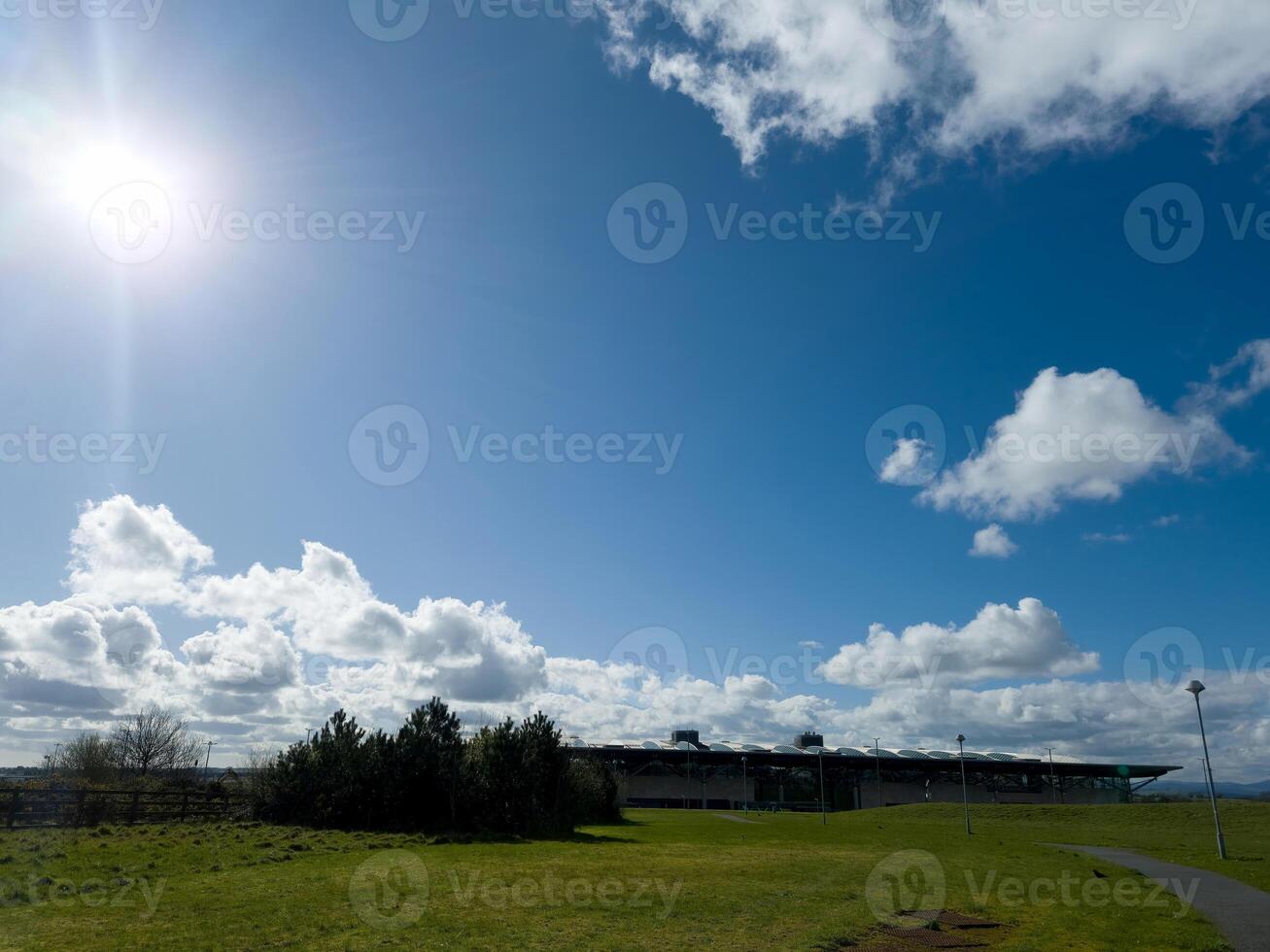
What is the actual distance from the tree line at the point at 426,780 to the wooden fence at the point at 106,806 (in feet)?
6.38

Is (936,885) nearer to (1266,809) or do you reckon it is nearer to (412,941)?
(412,941)

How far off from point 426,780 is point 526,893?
24444 mm

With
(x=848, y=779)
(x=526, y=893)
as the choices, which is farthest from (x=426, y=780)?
(x=848, y=779)

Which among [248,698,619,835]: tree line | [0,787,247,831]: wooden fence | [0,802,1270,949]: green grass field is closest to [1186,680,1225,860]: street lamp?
[0,802,1270,949]: green grass field

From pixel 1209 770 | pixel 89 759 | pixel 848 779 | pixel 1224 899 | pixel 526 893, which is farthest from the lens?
pixel 848 779

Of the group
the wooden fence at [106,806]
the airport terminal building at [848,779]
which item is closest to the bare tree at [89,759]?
the wooden fence at [106,806]

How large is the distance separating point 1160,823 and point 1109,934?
5535 cm

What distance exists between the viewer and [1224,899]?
1841cm

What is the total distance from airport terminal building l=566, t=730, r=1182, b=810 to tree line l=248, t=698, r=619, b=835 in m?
63.5

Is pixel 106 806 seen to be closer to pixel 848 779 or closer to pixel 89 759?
pixel 89 759

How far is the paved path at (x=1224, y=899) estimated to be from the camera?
13700 millimetres

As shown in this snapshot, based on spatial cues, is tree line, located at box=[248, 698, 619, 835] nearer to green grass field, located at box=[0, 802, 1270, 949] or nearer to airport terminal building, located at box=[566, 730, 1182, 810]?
green grass field, located at box=[0, 802, 1270, 949]

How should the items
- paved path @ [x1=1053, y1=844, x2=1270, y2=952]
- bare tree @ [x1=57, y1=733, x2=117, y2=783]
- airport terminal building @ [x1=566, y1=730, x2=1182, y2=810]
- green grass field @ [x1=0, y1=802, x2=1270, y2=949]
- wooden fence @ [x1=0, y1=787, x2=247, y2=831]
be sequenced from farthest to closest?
airport terminal building @ [x1=566, y1=730, x2=1182, y2=810], bare tree @ [x1=57, y1=733, x2=117, y2=783], wooden fence @ [x1=0, y1=787, x2=247, y2=831], paved path @ [x1=1053, y1=844, x2=1270, y2=952], green grass field @ [x1=0, y1=802, x2=1270, y2=949]

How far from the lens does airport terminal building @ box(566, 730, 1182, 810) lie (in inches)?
4117
